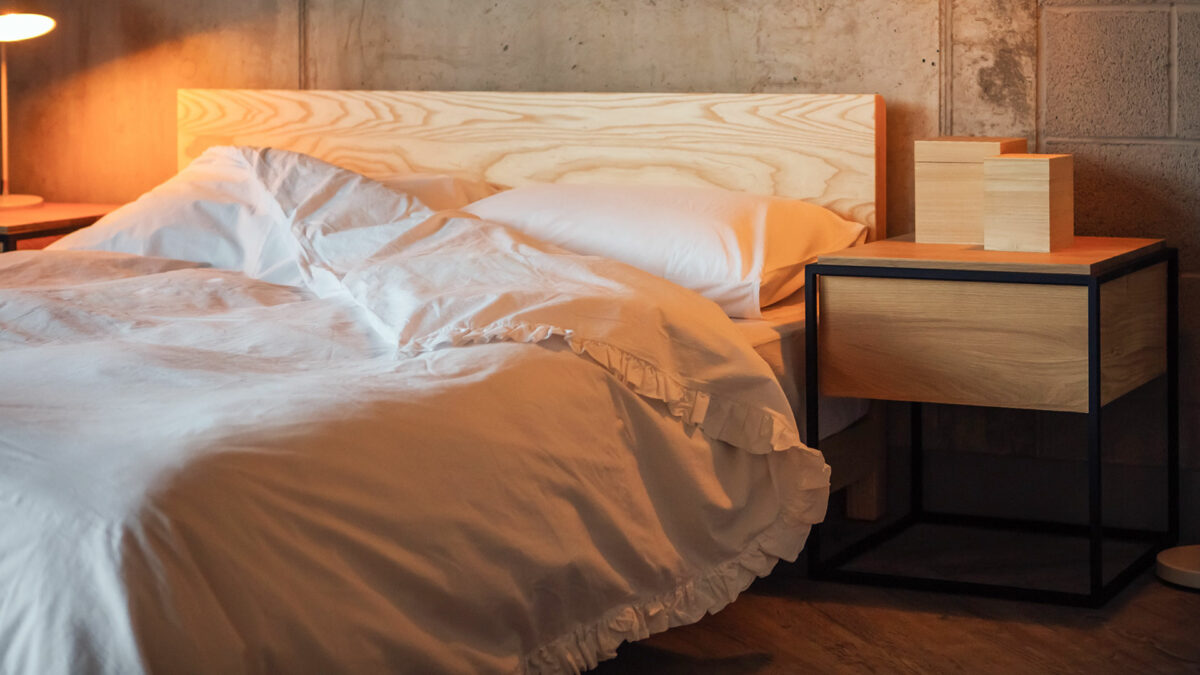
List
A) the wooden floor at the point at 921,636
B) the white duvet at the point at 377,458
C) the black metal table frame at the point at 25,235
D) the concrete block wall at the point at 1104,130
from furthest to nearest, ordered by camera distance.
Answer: the black metal table frame at the point at 25,235
the concrete block wall at the point at 1104,130
the wooden floor at the point at 921,636
the white duvet at the point at 377,458

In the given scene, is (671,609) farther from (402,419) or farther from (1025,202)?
(1025,202)

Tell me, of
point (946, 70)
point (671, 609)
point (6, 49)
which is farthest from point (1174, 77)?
point (6, 49)

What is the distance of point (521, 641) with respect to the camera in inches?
61.8

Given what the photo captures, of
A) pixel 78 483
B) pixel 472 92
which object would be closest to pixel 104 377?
pixel 78 483

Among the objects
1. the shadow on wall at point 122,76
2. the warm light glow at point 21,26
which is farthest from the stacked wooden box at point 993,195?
the warm light glow at point 21,26

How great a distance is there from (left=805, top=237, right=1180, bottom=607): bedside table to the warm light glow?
83.2 inches

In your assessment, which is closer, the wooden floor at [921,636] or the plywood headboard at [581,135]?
the wooden floor at [921,636]

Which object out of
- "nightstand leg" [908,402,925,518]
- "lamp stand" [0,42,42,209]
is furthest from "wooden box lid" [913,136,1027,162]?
"lamp stand" [0,42,42,209]

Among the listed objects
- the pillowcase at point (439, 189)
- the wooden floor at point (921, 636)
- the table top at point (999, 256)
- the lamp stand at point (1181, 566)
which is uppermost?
the pillowcase at point (439, 189)

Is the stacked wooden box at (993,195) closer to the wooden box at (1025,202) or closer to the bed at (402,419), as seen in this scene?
the wooden box at (1025,202)

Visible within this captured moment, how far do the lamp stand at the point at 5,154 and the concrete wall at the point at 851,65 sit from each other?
24 cm

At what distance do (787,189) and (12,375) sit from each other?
5.15ft

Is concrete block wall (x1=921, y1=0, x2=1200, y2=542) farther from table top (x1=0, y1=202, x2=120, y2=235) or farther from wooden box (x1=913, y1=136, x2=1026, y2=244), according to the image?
table top (x1=0, y1=202, x2=120, y2=235)

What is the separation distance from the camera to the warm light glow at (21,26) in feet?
10.8
